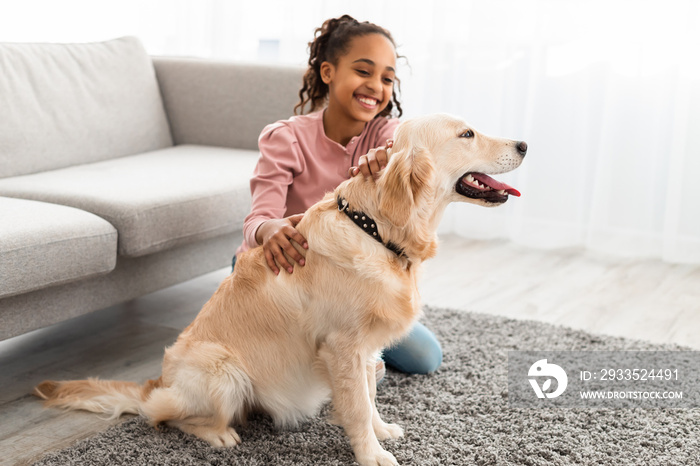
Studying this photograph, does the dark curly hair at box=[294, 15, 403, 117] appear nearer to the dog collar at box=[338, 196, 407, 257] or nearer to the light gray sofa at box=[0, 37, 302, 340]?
the light gray sofa at box=[0, 37, 302, 340]

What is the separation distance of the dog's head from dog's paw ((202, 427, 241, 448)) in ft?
2.36

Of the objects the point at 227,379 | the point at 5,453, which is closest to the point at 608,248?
the point at 227,379

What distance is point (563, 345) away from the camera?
2.56 m

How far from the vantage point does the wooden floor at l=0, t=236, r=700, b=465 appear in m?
2.05

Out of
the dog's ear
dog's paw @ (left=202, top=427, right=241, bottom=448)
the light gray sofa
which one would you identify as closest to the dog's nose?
the dog's ear

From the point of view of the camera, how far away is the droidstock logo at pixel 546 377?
7.17ft

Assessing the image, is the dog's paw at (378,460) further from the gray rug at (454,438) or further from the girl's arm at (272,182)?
the girl's arm at (272,182)

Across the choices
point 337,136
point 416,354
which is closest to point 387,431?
point 416,354

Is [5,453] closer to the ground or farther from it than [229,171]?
closer to the ground

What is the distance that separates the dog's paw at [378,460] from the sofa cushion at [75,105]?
6.38 ft

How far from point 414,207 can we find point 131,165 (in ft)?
5.77

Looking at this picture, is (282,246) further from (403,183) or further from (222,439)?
(222,439)

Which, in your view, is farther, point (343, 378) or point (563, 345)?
point (563, 345)

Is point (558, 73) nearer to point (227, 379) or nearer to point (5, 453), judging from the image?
point (227, 379)
